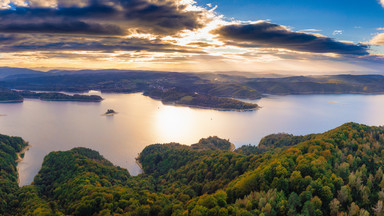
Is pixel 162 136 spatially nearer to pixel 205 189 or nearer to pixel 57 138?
pixel 57 138

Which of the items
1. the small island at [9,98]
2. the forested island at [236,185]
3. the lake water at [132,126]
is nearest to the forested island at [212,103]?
the lake water at [132,126]

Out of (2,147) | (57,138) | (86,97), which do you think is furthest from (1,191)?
(86,97)

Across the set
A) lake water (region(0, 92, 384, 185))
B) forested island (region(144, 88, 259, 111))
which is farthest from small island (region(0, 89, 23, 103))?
forested island (region(144, 88, 259, 111))

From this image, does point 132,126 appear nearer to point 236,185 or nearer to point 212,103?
point 212,103

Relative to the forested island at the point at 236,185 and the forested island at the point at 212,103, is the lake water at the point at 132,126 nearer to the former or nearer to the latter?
the forested island at the point at 212,103

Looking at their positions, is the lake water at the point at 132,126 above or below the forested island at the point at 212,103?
below

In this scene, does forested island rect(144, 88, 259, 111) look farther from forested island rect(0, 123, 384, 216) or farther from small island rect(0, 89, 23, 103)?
small island rect(0, 89, 23, 103)
